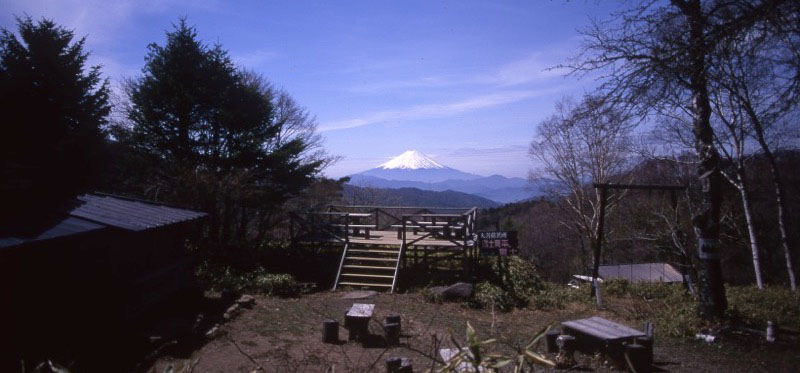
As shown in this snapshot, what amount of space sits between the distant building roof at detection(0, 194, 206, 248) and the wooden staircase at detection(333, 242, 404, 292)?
484cm

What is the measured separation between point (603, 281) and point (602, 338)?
7455mm

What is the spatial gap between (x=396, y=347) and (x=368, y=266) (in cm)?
675

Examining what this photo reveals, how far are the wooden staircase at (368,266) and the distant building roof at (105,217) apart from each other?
15.9 feet

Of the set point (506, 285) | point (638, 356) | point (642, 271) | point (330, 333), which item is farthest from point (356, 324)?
point (642, 271)

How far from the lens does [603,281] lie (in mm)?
13500

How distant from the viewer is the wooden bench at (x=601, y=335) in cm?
675

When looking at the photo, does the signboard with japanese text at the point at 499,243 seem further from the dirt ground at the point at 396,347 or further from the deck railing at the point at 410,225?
the dirt ground at the point at 396,347

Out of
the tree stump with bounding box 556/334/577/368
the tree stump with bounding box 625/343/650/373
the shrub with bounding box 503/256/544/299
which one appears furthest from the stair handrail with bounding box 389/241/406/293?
the tree stump with bounding box 625/343/650/373

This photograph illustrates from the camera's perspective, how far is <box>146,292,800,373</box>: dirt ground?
22.0ft

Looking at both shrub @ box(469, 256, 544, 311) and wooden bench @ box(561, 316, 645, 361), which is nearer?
wooden bench @ box(561, 316, 645, 361)

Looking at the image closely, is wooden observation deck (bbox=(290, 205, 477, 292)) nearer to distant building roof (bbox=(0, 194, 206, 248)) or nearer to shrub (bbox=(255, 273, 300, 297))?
shrub (bbox=(255, 273, 300, 297))

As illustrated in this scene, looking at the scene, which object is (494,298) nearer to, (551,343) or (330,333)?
(551,343)

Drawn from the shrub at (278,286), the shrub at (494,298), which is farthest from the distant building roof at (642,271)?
the shrub at (278,286)

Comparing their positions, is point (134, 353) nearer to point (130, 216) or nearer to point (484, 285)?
point (130, 216)
